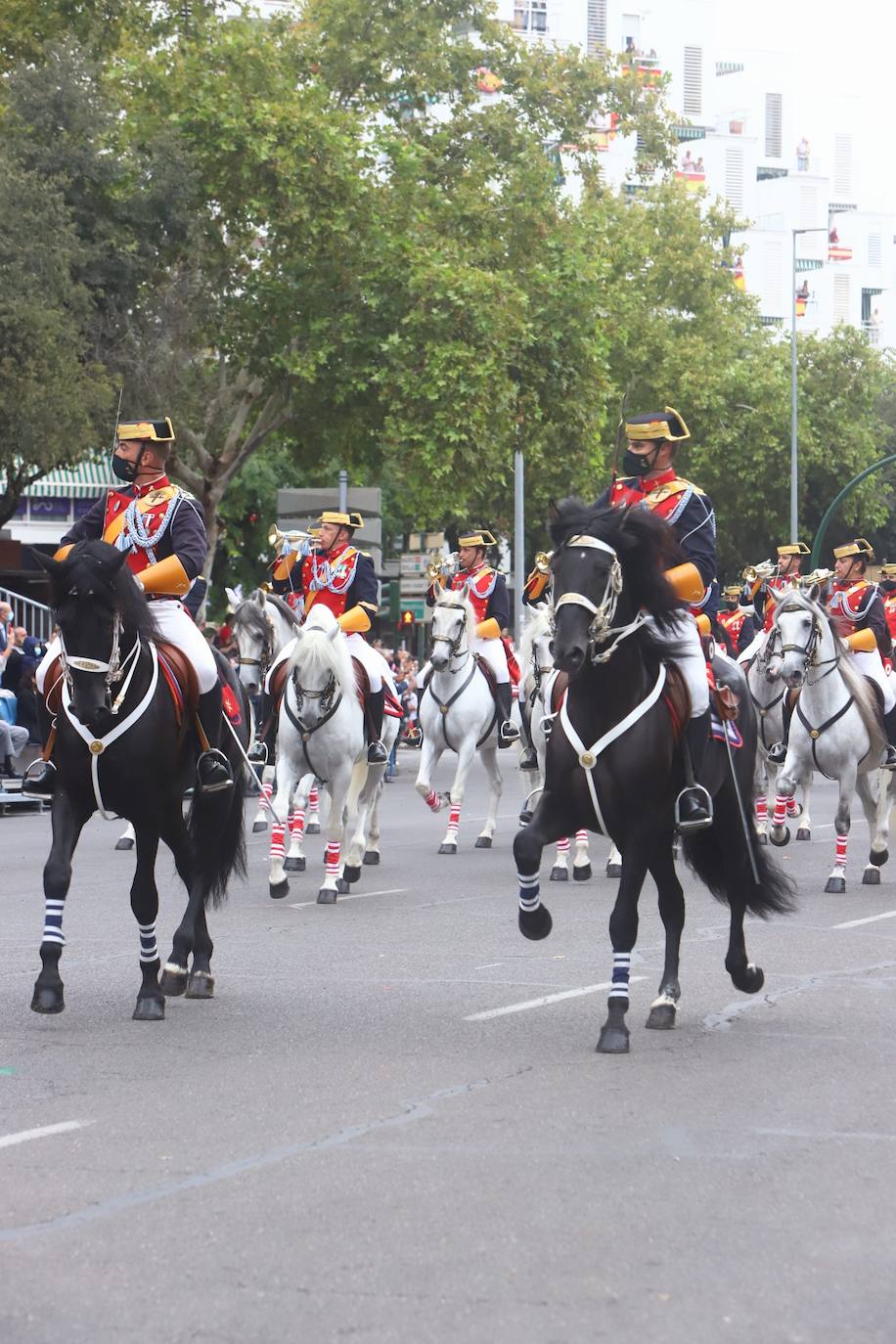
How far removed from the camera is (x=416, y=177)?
39781 mm

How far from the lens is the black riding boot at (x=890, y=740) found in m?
17.1

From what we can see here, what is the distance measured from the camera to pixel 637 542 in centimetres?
902

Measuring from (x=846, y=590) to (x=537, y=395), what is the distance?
20864 millimetres

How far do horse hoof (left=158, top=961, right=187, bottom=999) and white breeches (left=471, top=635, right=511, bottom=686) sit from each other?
966 centimetres

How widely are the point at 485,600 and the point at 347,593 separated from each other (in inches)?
170

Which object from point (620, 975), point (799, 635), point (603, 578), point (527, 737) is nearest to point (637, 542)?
point (603, 578)

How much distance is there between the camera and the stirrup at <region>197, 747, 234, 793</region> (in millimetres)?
10172

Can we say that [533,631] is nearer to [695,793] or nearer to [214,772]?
[214,772]

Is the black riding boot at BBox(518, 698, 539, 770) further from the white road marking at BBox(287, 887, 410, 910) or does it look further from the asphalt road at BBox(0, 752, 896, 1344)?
the asphalt road at BBox(0, 752, 896, 1344)

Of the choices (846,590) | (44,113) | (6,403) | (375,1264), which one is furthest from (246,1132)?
(44,113)

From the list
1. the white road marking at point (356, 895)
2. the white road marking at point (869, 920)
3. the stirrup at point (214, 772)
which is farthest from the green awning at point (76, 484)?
the stirrup at point (214, 772)

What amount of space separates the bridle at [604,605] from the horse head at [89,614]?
1.96 meters

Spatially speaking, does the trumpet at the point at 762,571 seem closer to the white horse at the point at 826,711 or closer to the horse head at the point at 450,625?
the horse head at the point at 450,625

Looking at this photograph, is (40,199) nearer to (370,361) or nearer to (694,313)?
(370,361)
